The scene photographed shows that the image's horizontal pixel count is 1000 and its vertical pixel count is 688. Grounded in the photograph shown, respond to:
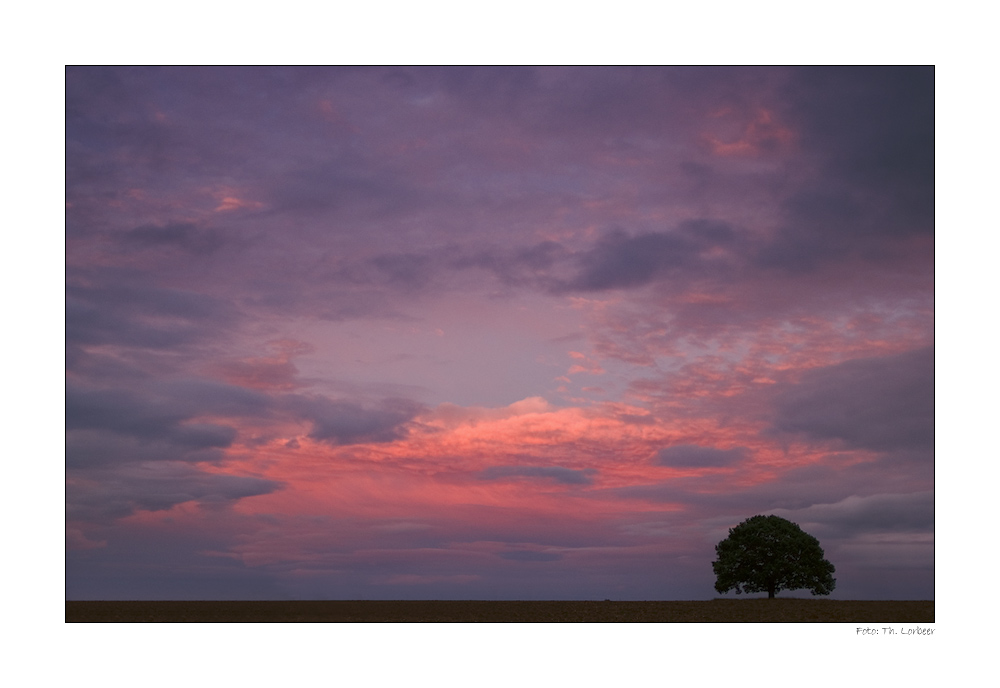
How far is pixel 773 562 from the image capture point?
85875mm

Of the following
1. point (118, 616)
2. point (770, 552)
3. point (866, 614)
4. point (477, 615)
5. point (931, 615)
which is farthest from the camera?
point (770, 552)

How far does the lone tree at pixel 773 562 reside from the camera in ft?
280

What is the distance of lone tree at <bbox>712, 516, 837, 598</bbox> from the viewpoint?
85250 millimetres

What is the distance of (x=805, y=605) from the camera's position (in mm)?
69188

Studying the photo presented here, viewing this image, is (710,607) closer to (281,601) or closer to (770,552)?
(770,552)
